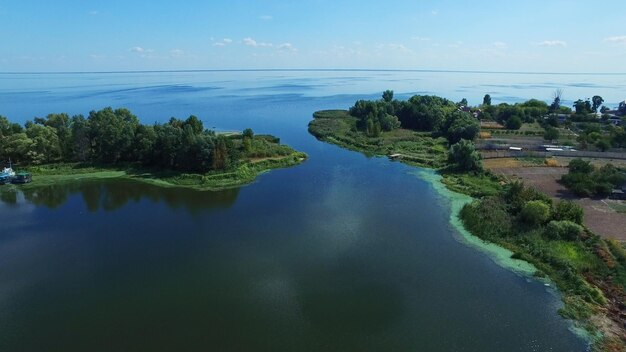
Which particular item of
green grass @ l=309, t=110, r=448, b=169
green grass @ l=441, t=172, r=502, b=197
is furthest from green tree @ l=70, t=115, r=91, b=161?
green grass @ l=441, t=172, r=502, b=197

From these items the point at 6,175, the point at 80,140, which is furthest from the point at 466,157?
the point at 6,175

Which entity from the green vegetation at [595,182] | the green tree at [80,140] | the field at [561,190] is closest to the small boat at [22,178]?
the green tree at [80,140]

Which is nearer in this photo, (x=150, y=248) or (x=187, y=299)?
(x=187, y=299)

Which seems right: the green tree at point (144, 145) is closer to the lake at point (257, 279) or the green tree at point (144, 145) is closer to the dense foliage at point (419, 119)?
the lake at point (257, 279)

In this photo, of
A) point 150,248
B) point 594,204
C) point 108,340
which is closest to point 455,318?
point 108,340

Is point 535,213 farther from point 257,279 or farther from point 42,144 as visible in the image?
point 42,144

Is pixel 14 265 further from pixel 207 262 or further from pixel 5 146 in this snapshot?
pixel 5 146
